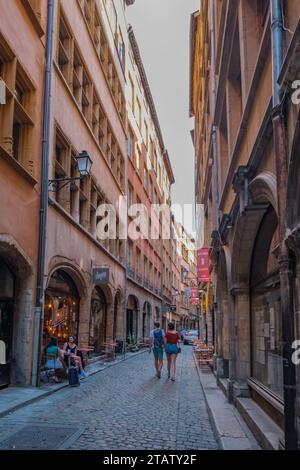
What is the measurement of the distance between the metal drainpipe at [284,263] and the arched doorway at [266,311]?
204 cm

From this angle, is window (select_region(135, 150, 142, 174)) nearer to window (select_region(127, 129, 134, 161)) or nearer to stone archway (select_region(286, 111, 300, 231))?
window (select_region(127, 129, 134, 161))

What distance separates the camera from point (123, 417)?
8.27 meters

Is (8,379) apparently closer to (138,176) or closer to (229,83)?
(229,83)

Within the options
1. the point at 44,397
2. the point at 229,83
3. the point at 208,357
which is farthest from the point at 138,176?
the point at 44,397

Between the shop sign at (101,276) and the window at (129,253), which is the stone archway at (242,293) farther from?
the window at (129,253)

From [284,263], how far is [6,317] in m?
8.04

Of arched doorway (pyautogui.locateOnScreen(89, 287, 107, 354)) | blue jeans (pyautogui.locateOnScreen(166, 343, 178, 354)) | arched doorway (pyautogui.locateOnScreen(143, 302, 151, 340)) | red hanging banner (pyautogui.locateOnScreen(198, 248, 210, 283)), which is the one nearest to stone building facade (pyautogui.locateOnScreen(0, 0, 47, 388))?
blue jeans (pyautogui.locateOnScreen(166, 343, 178, 354))

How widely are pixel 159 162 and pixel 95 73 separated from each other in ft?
93.2

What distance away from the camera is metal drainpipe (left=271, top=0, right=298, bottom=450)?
14.7ft

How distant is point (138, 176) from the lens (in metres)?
32.6

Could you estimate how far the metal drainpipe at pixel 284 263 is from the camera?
14.7ft

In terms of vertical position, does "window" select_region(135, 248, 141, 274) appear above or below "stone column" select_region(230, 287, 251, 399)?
above

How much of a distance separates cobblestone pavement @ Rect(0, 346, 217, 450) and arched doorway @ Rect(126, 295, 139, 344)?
15234 mm

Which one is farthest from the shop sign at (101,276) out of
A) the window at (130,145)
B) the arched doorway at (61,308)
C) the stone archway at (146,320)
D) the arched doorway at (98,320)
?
the stone archway at (146,320)
